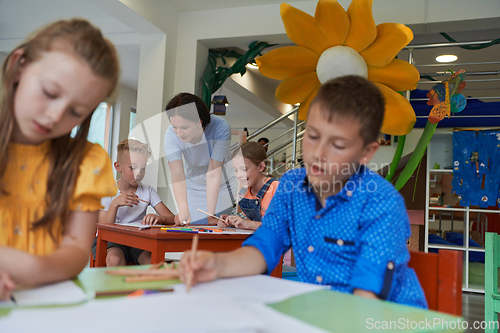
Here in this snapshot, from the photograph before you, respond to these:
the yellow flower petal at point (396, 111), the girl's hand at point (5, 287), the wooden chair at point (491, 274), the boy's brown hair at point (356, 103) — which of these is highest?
the yellow flower petal at point (396, 111)

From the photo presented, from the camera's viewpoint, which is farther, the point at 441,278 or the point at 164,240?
the point at 164,240

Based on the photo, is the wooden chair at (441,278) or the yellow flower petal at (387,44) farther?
the yellow flower petal at (387,44)

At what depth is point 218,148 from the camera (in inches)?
91.7

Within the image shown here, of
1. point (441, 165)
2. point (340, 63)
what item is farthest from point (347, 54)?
point (441, 165)

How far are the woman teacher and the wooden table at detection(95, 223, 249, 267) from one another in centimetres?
43

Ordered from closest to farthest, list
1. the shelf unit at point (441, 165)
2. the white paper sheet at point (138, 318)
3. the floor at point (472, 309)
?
1. the white paper sheet at point (138, 318)
2. the floor at point (472, 309)
3. the shelf unit at point (441, 165)

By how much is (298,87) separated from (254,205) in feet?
3.55

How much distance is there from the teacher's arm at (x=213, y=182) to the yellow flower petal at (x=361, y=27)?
1188 millimetres

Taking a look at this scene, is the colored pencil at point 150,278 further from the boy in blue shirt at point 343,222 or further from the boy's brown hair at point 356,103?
the boy's brown hair at point 356,103

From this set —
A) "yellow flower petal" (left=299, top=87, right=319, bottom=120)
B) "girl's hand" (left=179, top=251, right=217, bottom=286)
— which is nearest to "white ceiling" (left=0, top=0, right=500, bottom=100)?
"yellow flower petal" (left=299, top=87, right=319, bottom=120)

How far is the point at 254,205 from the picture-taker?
236 cm

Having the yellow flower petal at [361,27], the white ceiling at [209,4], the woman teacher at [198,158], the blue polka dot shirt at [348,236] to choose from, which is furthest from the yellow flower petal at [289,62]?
the white ceiling at [209,4]

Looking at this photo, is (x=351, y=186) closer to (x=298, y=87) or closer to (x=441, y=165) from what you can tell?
(x=298, y=87)

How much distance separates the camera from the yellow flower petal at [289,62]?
1368 mm
